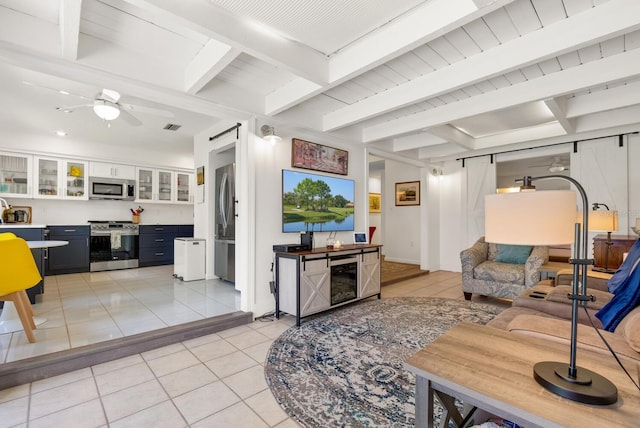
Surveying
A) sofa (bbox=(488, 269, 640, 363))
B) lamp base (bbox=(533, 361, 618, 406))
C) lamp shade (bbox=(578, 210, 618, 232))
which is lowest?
sofa (bbox=(488, 269, 640, 363))

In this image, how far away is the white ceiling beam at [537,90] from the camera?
2541mm

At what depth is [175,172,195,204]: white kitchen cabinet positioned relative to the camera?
6891mm

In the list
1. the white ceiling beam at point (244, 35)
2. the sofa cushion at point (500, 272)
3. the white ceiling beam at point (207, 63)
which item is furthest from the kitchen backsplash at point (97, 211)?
the sofa cushion at point (500, 272)

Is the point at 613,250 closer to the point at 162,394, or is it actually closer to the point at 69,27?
the point at 162,394

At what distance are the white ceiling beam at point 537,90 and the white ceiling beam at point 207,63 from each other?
2.62 meters

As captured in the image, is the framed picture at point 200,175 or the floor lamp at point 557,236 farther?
the framed picture at point 200,175

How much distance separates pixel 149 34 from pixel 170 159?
193 inches

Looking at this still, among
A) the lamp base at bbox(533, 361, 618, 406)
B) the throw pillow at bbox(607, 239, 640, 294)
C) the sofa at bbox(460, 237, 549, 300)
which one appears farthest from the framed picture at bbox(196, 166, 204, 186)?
the throw pillow at bbox(607, 239, 640, 294)

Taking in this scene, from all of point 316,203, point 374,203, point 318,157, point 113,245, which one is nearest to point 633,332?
point 316,203

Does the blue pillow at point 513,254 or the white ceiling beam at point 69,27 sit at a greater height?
the white ceiling beam at point 69,27

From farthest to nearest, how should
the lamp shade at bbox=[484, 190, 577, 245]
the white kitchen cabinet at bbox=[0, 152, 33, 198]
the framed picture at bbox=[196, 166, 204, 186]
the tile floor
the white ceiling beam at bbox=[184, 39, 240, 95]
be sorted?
the framed picture at bbox=[196, 166, 204, 186] → the white kitchen cabinet at bbox=[0, 152, 33, 198] → the white ceiling beam at bbox=[184, 39, 240, 95] → the tile floor → the lamp shade at bbox=[484, 190, 577, 245]

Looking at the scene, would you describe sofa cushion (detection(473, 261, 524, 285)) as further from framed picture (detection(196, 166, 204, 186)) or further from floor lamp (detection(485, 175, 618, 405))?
framed picture (detection(196, 166, 204, 186))

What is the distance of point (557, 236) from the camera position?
103 centimetres

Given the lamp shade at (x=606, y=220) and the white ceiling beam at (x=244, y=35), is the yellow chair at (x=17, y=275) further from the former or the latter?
the lamp shade at (x=606, y=220)
